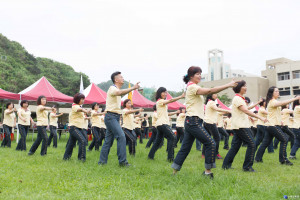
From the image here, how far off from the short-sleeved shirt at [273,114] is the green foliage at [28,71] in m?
32.4

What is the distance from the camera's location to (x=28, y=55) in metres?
49.9

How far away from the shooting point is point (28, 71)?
46125 mm

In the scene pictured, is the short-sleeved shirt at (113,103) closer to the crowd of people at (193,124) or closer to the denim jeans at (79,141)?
the crowd of people at (193,124)

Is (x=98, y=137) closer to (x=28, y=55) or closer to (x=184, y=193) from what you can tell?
(x=184, y=193)

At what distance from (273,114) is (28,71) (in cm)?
4674

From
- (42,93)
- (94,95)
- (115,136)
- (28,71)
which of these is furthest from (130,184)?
(28,71)

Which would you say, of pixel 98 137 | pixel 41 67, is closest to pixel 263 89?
pixel 41 67

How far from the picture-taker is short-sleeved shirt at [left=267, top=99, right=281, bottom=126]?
6.56m

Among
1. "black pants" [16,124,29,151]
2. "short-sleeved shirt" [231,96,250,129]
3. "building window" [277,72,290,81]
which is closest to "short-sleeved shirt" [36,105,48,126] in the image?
"black pants" [16,124,29,151]

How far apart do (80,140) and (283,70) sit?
48.8m

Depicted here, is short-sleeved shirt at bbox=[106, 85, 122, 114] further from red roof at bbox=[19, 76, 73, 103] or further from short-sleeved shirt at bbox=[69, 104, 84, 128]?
red roof at bbox=[19, 76, 73, 103]

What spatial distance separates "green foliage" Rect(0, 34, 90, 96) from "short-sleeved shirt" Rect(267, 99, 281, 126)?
106 feet

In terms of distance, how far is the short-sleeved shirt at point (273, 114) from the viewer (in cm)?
656

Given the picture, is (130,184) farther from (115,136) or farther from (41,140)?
(41,140)
